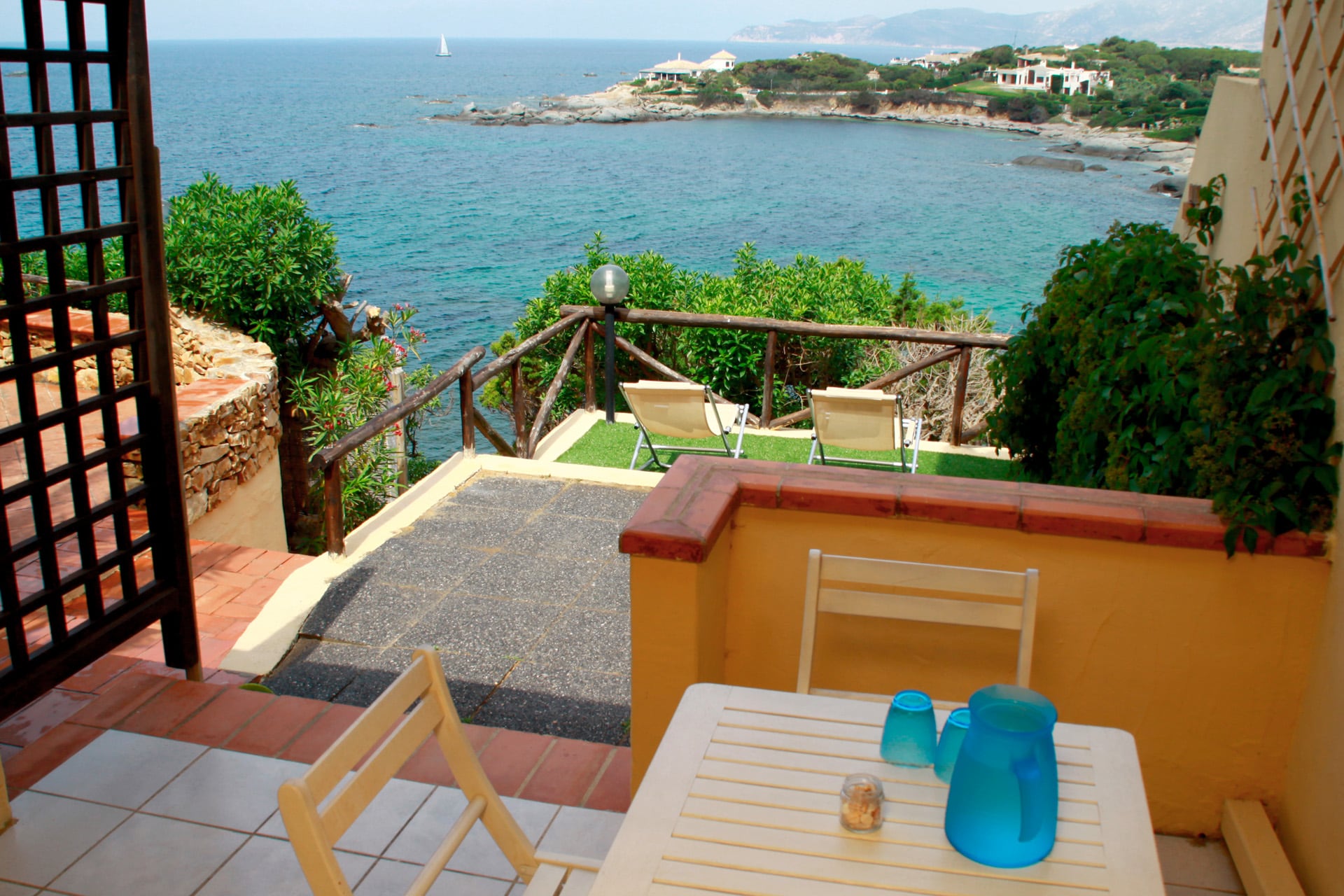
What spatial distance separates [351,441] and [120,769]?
2.04 m

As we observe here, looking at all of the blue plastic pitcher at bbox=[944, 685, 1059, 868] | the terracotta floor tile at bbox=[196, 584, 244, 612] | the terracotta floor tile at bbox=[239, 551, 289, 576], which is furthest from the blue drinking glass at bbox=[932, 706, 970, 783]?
the terracotta floor tile at bbox=[239, 551, 289, 576]

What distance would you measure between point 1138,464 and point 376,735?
7.24 ft

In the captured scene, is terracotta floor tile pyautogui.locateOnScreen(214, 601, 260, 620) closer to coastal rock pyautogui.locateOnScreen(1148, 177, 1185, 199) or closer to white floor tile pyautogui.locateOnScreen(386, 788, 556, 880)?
white floor tile pyautogui.locateOnScreen(386, 788, 556, 880)

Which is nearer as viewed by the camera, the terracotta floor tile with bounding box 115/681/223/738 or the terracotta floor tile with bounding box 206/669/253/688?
the terracotta floor tile with bounding box 115/681/223/738

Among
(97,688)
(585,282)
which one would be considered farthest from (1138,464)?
(585,282)

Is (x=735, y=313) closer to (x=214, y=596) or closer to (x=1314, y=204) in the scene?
(x=214, y=596)

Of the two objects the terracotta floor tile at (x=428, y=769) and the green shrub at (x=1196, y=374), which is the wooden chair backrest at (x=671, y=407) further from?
the terracotta floor tile at (x=428, y=769)

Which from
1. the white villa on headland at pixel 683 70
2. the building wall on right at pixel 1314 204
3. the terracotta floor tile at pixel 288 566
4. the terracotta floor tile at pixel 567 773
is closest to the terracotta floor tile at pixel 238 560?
the terracotta floor tile at pixel 288 566

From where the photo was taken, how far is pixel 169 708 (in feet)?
9.43

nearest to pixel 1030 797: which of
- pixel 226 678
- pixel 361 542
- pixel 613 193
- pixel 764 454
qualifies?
pixel 226 678

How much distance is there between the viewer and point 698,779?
1.55 m

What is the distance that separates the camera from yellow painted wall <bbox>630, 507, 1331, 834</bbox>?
2078mm

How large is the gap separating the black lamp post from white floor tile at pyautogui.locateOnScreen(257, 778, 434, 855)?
4.82 m

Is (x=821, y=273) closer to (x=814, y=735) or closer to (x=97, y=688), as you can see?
(x=97, y=688)
